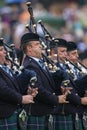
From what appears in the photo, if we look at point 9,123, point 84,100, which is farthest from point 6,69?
point 84,100

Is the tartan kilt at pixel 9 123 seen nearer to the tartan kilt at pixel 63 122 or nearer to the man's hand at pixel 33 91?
the man's hand at pixel 33 91

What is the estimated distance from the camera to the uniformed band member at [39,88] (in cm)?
1748

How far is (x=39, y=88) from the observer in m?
17.3

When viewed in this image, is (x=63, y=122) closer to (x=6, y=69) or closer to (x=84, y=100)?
(x=84, y=100)

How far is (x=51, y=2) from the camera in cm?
3253

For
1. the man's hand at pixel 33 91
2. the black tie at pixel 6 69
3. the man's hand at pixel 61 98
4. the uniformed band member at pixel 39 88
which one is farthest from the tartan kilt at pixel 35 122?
the black tie at pixel 6 69

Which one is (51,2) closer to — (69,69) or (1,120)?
(69,69)

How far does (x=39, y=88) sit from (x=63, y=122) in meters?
1.26

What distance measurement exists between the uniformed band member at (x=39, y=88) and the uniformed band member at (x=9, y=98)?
0.48m

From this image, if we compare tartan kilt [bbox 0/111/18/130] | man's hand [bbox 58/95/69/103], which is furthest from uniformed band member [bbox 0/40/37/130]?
man's hand [bbox 58/95/69/103]

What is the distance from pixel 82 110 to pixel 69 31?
11.5m

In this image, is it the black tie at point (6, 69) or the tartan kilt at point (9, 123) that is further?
the black tie at point (6, 69)

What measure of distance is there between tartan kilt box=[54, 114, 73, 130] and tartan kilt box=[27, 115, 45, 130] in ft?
1.52

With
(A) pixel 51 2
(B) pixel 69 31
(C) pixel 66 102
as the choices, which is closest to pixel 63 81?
(C) pixel 66 102
